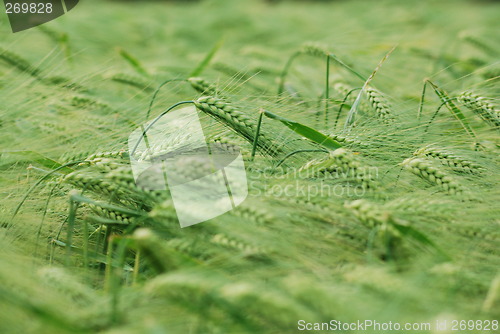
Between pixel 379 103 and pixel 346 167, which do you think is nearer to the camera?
pixel 346 167

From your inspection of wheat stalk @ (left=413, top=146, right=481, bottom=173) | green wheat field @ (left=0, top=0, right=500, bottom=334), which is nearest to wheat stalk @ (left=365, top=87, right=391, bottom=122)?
green wheat field @ (left=0, top=0, right=500, bottom=334)

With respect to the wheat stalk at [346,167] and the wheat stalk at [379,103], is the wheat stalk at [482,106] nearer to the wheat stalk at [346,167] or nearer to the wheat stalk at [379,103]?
the wheat stalk at [379,103]

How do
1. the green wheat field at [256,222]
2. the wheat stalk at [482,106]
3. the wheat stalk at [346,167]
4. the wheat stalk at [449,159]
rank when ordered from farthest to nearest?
the wheat stalk at [482,106] < the wheat stalk at [449,159] < the wheat stalk at [346,167] < the green wheat field at [256,222]

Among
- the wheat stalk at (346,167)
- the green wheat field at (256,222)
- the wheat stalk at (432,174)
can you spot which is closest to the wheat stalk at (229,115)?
the green wheat field at (256,222)

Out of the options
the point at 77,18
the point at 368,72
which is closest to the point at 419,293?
the point at 368,72

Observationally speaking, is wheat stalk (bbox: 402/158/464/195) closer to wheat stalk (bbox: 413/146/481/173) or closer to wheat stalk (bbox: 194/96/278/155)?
wheat stalk (bbox: 413/146/481/173)

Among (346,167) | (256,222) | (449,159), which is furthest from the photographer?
(449,159)

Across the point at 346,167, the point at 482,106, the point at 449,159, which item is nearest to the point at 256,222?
the point at 346,167

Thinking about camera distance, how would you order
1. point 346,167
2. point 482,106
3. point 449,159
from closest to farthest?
1. point 346,167
2. point 449,159
3. point 482,106

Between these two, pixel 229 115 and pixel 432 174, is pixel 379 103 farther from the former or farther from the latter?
pixel 229 115

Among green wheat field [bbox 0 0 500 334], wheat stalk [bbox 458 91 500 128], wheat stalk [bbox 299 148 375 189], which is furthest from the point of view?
wheat stalk [bbox 458 91 500 128]

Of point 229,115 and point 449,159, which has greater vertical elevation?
point 229,115
